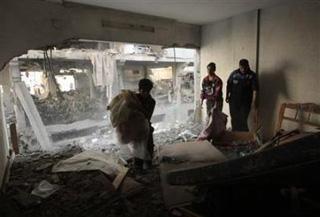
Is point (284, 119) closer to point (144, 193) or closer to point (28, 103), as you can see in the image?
point (144, 193)

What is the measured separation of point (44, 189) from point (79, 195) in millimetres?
465

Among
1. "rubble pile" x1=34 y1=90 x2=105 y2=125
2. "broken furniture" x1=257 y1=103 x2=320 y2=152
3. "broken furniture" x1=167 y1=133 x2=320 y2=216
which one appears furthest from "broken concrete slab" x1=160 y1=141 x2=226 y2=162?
"rubble pile" x1=34 y1=90 x2=105 y2=125

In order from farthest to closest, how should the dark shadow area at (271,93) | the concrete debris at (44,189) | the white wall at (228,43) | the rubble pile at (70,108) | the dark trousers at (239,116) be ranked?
1. the rubble pile at (70,108)
2. the white wall at (228,43)
3. the dark trousers at (239,116)
4. the dark shadow area at (271,93)
5. the concrete debris at (44,189)

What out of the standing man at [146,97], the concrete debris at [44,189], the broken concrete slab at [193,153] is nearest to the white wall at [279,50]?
the broken concrete slab at [193,153]

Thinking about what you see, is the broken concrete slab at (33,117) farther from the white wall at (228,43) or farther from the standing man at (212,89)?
the white wall at (228,43)

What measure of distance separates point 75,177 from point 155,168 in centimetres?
118

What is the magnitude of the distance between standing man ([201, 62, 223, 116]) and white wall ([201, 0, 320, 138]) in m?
0.85

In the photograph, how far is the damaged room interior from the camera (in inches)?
63.0

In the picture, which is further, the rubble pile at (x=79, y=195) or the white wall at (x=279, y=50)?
the white wall at (x=279, y=50)

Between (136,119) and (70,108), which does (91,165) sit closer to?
(136,119)

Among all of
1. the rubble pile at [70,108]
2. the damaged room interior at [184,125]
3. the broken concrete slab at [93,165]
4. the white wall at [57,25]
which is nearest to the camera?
the damaged room interior at [184,125]

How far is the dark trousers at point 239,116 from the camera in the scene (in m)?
4.97

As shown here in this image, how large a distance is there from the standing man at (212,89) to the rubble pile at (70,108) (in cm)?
499

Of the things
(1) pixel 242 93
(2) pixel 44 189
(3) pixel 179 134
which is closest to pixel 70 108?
(3) pixel 179 134
